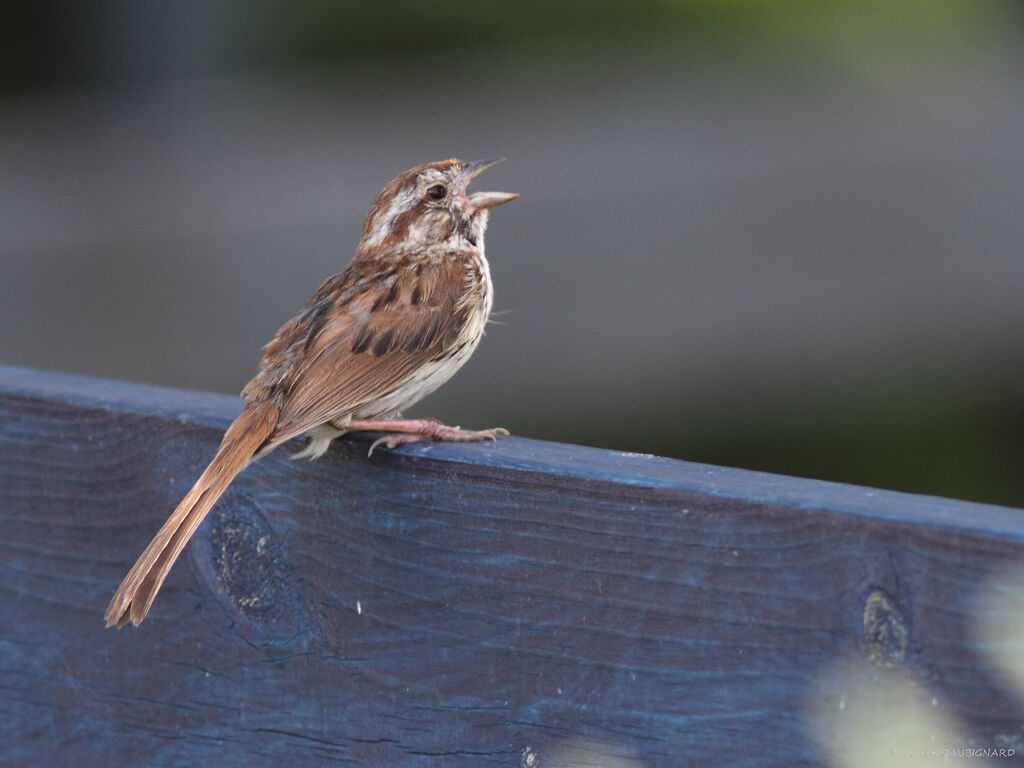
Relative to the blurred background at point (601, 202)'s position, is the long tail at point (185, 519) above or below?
below

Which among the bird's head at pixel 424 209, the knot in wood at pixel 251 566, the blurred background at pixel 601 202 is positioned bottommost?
the knot in wood at pixel 251 566

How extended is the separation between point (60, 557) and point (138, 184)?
4.51 meters

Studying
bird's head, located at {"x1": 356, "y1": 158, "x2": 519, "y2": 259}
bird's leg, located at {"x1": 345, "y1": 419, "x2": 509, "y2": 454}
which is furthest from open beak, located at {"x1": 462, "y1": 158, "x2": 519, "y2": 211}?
bird's leg, located at {"x1": 345, "y1": 419, "x2": 509, "y2": 454}

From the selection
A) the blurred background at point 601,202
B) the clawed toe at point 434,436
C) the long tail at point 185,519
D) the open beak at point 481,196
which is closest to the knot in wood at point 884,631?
the clawed toe at point 434,436

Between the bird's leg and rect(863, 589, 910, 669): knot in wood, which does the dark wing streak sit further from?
rect(863, 589, 910, 669): knot in wood

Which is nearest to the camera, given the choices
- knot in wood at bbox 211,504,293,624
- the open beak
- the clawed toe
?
knot in wood at bbox 211,504,293,624

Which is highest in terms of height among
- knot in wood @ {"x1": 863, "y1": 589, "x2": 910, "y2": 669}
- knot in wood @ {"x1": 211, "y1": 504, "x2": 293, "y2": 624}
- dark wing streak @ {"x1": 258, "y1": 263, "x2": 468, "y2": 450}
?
dark wing streak @ {"x1": 258, "y1": 263, "x2": 468, "y2": 450}

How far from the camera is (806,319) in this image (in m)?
7.07

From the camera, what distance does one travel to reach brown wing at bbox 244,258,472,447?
305 centimetres

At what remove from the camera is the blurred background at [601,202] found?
6.62 m

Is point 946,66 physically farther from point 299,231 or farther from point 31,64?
point 31,64

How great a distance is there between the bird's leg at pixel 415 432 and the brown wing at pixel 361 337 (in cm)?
8

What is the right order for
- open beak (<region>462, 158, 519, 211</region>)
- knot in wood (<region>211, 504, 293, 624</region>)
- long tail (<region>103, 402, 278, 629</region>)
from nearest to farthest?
long tail (<region>103, 402, 278, 629</region>) < knot in wood (<region>211, 504, 293, 624</region>) < open beak (<region>462, 158, 519, 211</region>)

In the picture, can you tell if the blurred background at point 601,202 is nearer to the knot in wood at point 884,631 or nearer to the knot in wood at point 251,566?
the knot in wood at point 251,566
